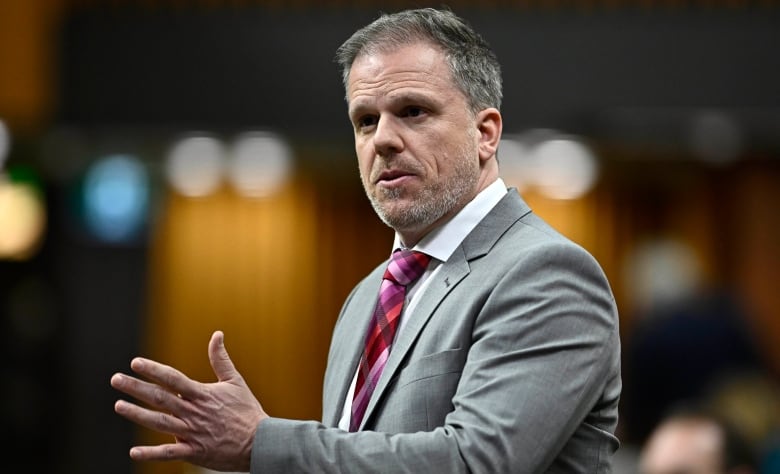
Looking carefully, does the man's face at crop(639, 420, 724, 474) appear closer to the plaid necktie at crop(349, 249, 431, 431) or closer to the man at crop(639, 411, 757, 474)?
the man at crop(639, 411, 757, 474)

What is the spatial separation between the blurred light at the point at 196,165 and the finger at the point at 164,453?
241 inches

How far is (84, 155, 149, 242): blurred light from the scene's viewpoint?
8359mm

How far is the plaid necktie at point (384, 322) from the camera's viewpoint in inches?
81.9

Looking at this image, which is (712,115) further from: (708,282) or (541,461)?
(541,461)

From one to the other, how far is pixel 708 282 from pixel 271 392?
10.7 feet

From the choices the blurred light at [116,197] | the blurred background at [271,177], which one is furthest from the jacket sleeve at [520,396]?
the blurred light at [116,197]

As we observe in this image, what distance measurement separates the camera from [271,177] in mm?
8609

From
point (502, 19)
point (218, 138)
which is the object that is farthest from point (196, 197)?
point (502, 19)

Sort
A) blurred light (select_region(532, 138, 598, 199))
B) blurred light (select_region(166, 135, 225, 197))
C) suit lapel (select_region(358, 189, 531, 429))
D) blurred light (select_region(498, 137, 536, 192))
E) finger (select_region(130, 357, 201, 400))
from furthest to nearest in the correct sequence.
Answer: blurred light (select_region(166, 135, 225, 197)) < blurred light (select_region(532, 138, 598, 199)) < blurred light (select_region(498, 137, 536, 192)) < suit lapel (select_region(358, 189, 531, 429)) < finger (select_region(130, 357, 201, 400))

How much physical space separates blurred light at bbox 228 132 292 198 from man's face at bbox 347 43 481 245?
5721 millimetres

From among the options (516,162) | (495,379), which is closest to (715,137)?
(516,162)

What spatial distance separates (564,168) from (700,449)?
4.90 meters

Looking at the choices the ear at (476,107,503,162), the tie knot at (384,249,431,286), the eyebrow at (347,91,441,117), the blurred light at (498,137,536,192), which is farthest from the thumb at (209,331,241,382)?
the blurred light at (498,137,536,192)

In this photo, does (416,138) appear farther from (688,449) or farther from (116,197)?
Answer: (116,197)
